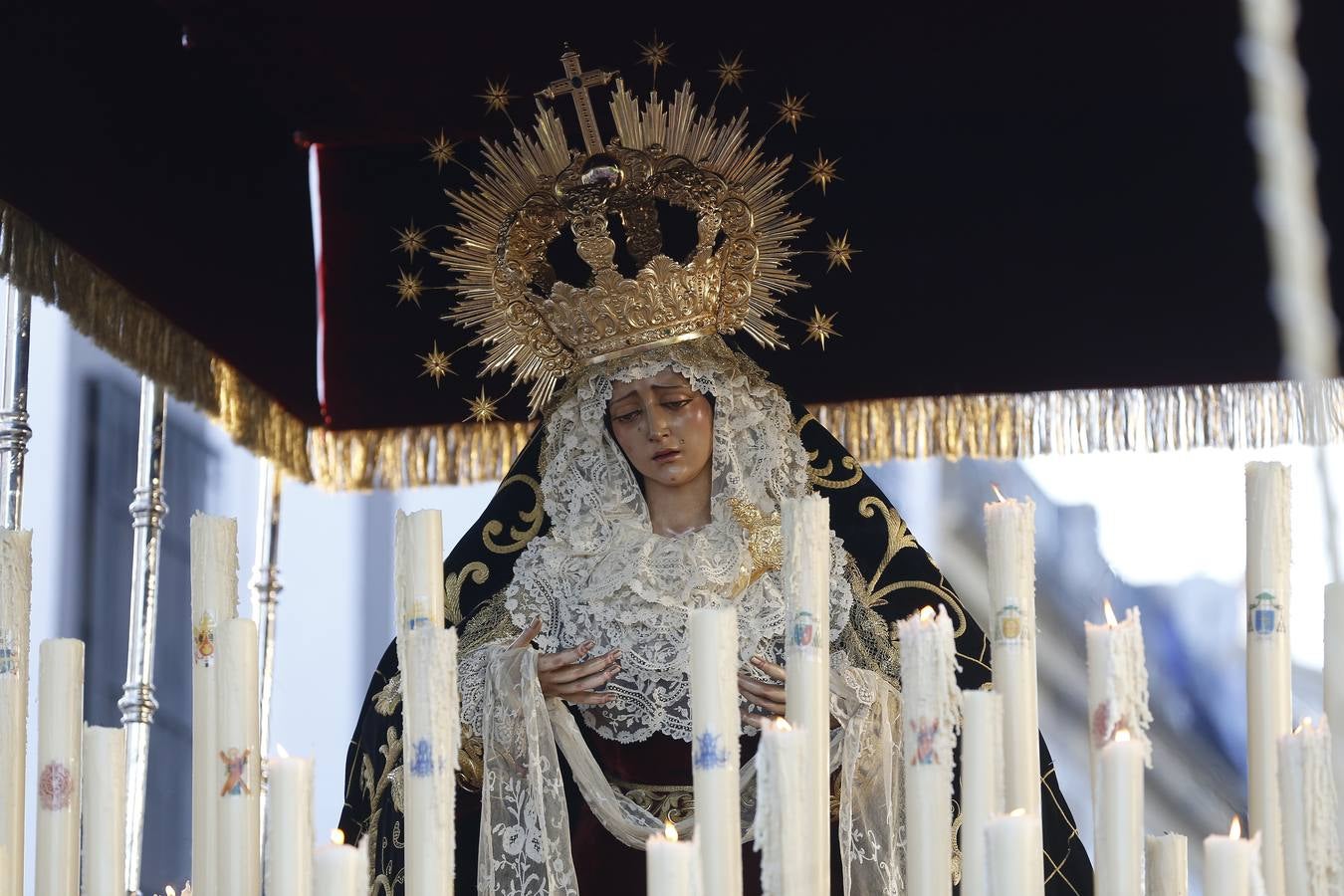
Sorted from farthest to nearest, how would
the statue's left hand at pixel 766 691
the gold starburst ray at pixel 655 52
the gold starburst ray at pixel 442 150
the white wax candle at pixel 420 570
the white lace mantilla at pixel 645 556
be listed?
the gold starburst ray at pixel 442 150 < the gold starburst ray at pixel 655 52 < the white lace mantilla at pixel 645 556 < the statue's left hand at pixel 766 691 < the white wax candle at pixel 420 570

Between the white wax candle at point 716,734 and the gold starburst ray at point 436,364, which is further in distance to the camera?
the gold starburst ray at point 436,364

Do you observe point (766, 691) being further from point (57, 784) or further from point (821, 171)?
point (57, 784)

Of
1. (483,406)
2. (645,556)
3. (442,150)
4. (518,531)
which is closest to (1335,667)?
(645,556)

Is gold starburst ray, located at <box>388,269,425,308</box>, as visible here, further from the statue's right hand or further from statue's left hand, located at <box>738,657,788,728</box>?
statue's left hand, located at <box>738,657,788,728</box>

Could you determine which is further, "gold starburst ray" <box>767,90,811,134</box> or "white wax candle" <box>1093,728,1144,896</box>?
"gold starburst ray" <box>767,90,811,134</box>

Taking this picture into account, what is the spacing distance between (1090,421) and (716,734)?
7.38 feet

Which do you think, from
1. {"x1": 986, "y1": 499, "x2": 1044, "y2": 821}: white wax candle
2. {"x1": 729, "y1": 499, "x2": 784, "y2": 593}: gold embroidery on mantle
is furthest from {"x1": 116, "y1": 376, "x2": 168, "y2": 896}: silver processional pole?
{"x1": 986, "y1": 499, "x2": 1044, "y2": 821}: white wax candle

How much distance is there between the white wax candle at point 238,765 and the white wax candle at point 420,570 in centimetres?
18

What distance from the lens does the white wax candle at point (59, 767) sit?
7.24 feet

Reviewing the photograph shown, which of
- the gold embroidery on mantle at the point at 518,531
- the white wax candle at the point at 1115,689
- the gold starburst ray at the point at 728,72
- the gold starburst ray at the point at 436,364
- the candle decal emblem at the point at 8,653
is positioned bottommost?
the white wax candle at the point at 1115,689

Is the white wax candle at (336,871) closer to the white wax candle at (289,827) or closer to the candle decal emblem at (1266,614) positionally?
the white wax candle at (289,827)

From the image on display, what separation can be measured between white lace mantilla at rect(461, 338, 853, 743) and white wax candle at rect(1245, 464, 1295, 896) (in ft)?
4.42

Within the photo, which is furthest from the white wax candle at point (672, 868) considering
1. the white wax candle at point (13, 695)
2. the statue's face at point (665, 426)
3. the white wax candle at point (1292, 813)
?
the statue's face at point (665, 426)

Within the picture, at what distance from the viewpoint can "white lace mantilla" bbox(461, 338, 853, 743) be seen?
3.52 m
